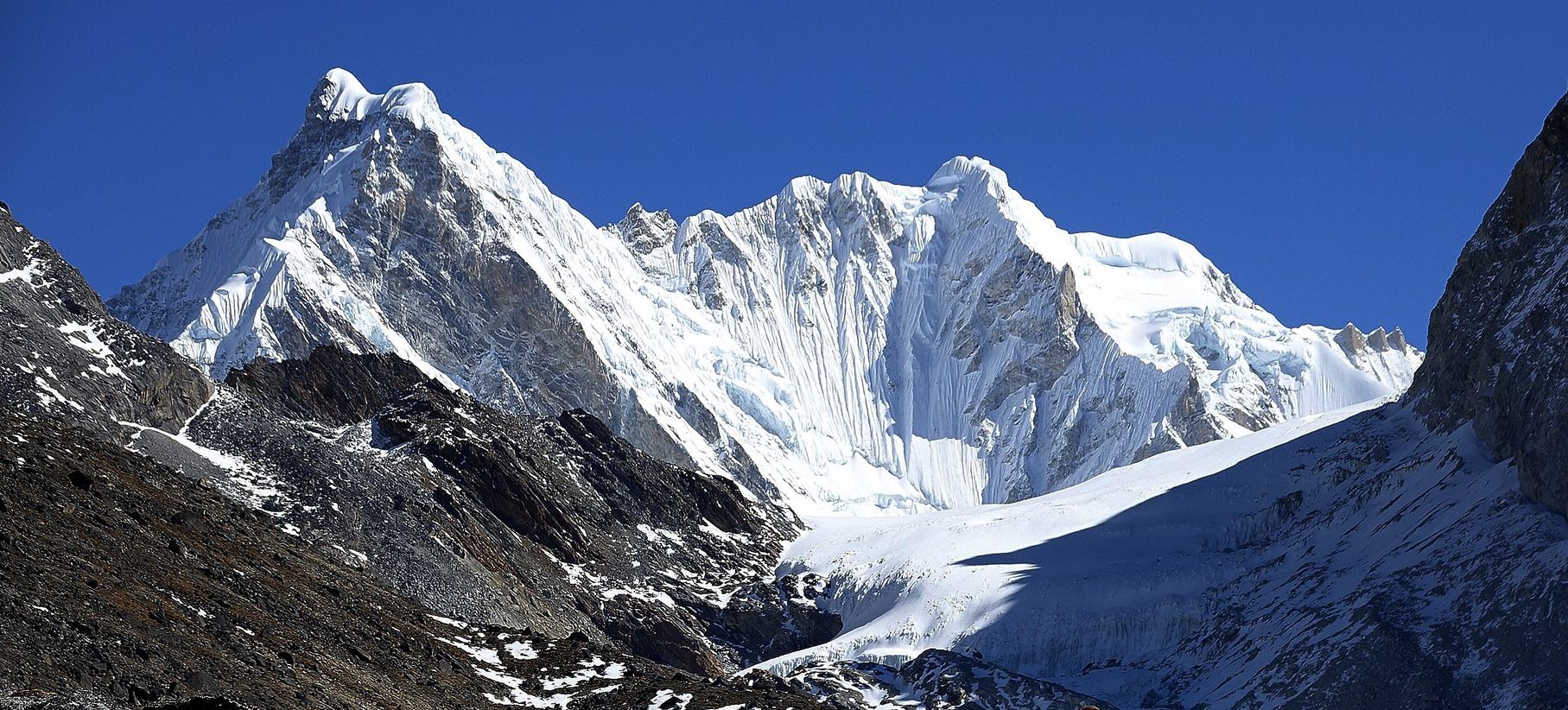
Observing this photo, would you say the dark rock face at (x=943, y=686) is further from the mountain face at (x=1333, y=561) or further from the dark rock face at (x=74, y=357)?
the dark rock face at (x=74, y=357)

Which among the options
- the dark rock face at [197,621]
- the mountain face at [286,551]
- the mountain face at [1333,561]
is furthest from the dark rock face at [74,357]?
the mountain face at [1333,561]

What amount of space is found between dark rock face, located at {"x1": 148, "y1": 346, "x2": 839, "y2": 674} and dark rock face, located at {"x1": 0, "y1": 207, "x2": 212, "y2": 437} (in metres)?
3.16

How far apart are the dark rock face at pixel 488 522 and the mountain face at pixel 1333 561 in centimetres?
1104

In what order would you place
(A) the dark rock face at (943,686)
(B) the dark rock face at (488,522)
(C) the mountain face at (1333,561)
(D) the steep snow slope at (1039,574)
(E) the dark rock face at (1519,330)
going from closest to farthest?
(C) the mountain face at (1333,561) < (E) the dark rock face at (1519,330) < (B) the dark rock face at (488,522) < (A) the dark rock face at (943,686) < (D) the steep snow slope at (1039,574)

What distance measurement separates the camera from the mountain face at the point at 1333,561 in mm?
126625

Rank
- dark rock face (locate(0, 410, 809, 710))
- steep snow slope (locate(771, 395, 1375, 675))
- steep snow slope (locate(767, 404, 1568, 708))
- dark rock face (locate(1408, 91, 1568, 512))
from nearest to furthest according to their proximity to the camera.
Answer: dark rock face (locate(0, 410, 809, 710)) < steep snow slope (locate(767, 404, 1568, 708)) < dark rock face (locate(1408, 91, 1568, 512)) < steep snow slope (locate(771, 395, 1375, 675))

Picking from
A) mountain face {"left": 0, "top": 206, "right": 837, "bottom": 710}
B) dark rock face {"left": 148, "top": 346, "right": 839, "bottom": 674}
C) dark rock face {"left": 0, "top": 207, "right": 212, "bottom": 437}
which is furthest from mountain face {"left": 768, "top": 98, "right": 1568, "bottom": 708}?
dark rock face {"left": 0, "top": 207, "right": 212, "bottom": 437}

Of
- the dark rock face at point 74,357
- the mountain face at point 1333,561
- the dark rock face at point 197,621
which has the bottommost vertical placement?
the dark rock face at point 197,621

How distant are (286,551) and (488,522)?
65935 millimetres

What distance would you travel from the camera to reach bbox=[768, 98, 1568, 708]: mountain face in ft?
415

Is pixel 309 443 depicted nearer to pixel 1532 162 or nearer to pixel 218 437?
pixel 218 437

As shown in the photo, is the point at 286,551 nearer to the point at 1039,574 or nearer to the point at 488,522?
the point at 488,522

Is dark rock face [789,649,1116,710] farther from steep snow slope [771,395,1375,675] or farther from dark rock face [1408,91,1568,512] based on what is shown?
dark rock face [1408,91,1568,512]

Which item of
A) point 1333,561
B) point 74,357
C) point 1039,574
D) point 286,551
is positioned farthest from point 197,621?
point 1039,574
